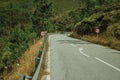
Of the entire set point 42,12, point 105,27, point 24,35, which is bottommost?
point 24,35

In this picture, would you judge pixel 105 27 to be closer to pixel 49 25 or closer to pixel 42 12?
pixel 42 12

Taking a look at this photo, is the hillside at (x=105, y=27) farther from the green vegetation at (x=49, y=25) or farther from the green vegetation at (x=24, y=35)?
the green vegetation at (x=24, y=35)

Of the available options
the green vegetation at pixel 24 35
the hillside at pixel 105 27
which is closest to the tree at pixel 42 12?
the green vegetation at pixel 24 35

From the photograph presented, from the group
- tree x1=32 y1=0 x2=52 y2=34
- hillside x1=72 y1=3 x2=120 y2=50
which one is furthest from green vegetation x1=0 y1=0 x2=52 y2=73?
hillside x1=72 y1=3 x2=120 y2=50

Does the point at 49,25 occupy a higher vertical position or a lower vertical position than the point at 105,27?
lower

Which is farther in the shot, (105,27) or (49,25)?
(49,25)

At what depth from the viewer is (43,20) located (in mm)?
78000

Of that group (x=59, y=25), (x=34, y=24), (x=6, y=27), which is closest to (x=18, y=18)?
(x=6, y=27)

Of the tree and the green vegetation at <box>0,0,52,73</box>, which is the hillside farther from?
the tree

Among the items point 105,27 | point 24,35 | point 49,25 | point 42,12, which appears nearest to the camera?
point 105,27

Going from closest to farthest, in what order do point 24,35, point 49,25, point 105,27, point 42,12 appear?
point 105,27
point 24,35
point 42,12
point 49,25

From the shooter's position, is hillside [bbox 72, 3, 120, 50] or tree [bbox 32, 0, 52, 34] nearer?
hillside [bbox 72, 3, 120, 50]

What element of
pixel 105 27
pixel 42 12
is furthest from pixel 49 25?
pixel 105 27

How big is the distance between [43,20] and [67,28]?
182 ft
